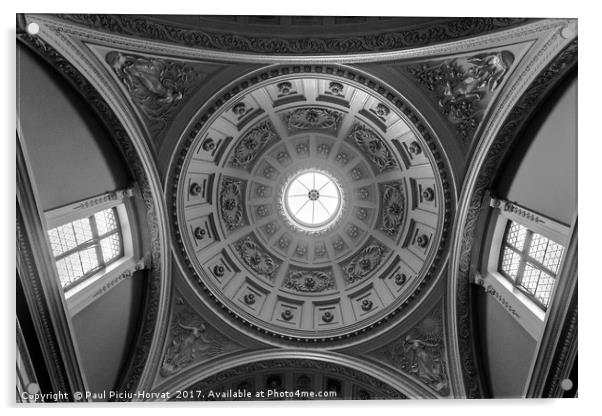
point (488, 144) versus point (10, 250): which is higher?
point (488, 144)

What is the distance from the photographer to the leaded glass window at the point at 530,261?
25.7 ft

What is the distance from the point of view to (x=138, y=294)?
9391 millimetres

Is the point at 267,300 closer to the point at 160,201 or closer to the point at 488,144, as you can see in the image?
the point at 160,201

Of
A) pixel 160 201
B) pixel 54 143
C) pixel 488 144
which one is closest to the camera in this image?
pixel 54 143

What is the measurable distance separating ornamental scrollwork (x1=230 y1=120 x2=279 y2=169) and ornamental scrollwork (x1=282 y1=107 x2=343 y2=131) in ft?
1.37

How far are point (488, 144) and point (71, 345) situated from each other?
7.57m

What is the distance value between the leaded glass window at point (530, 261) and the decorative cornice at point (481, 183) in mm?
696

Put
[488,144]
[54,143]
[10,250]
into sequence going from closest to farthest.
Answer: [10,250], [54,143], [488,144]

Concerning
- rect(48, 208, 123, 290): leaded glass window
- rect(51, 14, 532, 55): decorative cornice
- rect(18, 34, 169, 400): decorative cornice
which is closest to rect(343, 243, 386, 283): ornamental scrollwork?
rect(18, 34, 169, 400): decorative cornice

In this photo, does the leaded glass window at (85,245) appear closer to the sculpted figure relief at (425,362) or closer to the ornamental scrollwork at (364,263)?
the ornamental scrollwork at (364,263)

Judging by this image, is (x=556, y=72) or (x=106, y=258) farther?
(x=106, y=258)

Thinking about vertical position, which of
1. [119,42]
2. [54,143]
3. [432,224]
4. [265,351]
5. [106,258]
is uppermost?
[119,42]

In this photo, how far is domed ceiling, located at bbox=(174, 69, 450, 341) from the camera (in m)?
8.40
